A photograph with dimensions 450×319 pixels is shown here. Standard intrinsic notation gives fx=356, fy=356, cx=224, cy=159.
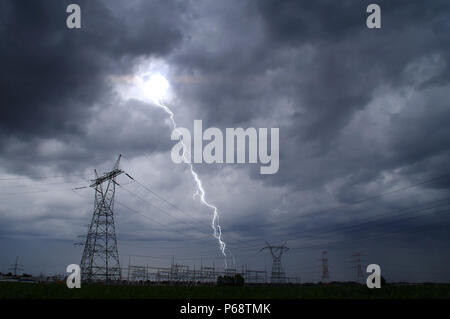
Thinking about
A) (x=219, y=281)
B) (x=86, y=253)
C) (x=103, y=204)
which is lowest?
(x=219, y=281)

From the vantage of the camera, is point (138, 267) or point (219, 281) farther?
point (138, 267)
